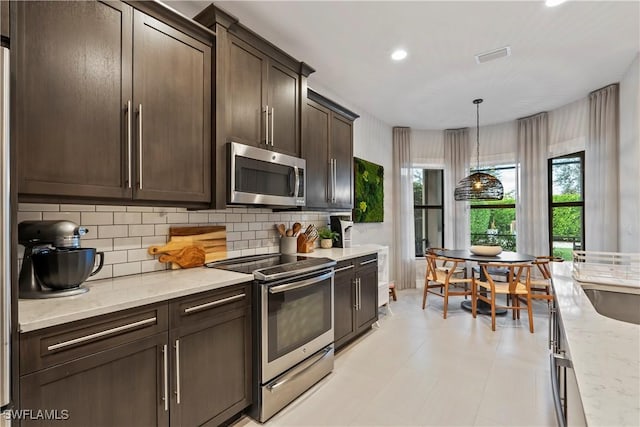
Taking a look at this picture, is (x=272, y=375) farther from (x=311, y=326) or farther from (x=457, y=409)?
(x=457, y=409)

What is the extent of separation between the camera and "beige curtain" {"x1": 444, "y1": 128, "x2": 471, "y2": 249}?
18.0 ft

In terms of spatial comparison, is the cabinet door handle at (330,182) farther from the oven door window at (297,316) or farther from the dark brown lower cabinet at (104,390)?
the dark brown lower cabinet at (104,390)

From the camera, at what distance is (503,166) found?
537 centimetres

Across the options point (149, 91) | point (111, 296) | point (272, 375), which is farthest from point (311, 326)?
point (149, 91)

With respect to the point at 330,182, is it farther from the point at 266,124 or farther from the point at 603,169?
the point at 603,169

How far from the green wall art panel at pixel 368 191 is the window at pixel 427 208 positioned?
1.12m

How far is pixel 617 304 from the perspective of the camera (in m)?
1.64

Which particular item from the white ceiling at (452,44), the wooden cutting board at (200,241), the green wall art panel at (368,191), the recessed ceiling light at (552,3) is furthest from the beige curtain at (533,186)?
the wooden cutting board at (200,241)

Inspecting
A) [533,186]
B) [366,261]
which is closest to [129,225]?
[366,261]

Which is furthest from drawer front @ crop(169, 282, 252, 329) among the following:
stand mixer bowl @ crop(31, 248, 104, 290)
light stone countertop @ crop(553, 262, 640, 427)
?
light stone countertop @ crop(553, 262, 640, 427)

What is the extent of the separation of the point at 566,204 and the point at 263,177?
4.73 meters

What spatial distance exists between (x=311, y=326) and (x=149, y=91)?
1906 millimetres

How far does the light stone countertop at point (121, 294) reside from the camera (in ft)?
3.88

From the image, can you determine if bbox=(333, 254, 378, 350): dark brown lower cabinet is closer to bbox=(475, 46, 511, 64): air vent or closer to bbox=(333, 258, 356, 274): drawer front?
bbox=(333, 258, 356, 274): drawer front
